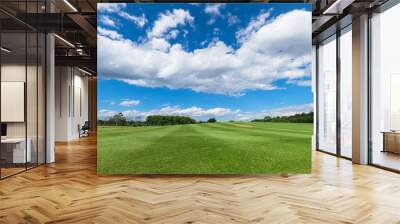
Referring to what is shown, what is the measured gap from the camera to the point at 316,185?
208 inches

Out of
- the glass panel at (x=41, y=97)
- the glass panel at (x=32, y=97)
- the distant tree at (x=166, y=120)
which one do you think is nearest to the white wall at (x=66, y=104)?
the glass panel at (x=41, y=97)

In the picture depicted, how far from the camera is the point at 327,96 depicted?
31.8 ft

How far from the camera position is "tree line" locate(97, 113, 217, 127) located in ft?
20.2

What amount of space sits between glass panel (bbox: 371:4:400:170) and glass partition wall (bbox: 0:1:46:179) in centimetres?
685

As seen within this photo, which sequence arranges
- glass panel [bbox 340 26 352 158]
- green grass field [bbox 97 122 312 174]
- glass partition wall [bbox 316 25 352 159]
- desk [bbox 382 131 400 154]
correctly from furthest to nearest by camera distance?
glass partition wall [bbox 316 25 352 159]
glass panel [bbox 340 26 352 158]
desk [bbox 382 131 400 154]
green grass field [bbox 97 122 312 174]

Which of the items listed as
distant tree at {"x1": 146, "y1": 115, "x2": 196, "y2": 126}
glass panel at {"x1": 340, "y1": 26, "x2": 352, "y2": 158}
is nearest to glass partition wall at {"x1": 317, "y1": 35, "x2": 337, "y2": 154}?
glass panel at {"x1": 340, "y1": 26, "x2": 352, "y2": 158}

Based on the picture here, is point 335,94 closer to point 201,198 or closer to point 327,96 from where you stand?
point 327,96

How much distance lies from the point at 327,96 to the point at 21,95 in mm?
7633

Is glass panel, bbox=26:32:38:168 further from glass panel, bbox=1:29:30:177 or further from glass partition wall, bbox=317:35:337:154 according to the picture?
glass partition wall, bbox=317:35:337:154

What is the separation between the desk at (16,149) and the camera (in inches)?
233

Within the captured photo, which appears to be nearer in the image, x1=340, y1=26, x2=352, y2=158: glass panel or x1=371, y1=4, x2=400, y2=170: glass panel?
x1=371, y1=4, x2=400, y2=170: glass panel

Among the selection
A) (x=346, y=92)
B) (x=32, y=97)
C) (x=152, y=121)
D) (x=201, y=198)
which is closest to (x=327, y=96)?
(x=346, y=92)

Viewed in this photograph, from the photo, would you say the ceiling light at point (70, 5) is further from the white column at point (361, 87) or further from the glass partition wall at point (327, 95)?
the glass partition wall at point (327, 95)

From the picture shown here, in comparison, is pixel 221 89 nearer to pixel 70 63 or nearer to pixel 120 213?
pixel 120 213
